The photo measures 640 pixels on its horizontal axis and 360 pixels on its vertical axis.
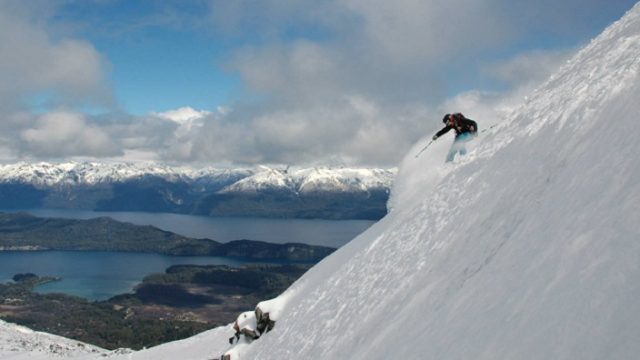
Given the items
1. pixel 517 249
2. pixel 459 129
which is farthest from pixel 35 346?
pixel 517 249

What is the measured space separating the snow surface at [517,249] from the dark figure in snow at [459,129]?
1.28m

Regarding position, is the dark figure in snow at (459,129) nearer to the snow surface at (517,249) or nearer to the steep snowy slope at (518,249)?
the steep snowy slope at (518,249)

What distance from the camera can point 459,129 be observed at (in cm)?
2395

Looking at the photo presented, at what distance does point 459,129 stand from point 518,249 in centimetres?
1302

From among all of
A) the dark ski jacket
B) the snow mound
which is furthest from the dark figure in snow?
the snow mound

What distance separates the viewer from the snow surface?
25.8 feet

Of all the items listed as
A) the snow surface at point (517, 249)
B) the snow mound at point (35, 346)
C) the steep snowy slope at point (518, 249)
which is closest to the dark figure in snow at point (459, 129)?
the steep snowy slope at point (518, 249)

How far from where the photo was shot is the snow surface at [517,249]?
25.8 feet

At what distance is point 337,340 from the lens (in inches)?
760

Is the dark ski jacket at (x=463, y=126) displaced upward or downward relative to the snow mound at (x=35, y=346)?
upward

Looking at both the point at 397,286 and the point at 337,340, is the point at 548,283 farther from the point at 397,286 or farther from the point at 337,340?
the point at 337,340

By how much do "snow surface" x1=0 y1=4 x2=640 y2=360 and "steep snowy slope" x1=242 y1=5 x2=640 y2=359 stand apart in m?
0.04

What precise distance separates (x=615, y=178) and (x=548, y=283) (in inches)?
112

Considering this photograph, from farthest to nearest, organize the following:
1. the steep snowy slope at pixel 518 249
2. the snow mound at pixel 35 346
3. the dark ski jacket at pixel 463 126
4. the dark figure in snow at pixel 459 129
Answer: the snow mound at pixel 35 346 < the dark ski jacket at pixel 463 126 < the dark figure in snow at pixel 459 129 < the steep snowy slope at pixel 518 249
